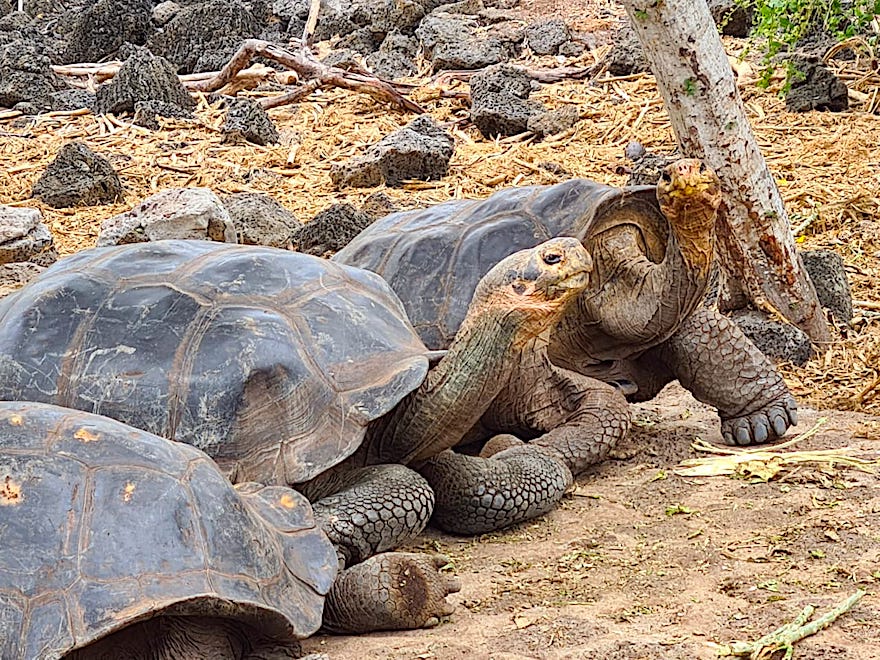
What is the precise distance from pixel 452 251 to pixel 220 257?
95cm

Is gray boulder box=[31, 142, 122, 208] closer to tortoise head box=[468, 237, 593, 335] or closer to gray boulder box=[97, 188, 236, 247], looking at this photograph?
gray boulder box=[97, 188, 236, 247]

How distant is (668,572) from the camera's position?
117 inches

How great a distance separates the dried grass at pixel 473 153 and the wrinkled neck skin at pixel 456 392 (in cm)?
282

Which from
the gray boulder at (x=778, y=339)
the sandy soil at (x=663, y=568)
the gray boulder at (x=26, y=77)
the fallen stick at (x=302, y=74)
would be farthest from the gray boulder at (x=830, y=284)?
the gray boulder at (x=26, y=77)

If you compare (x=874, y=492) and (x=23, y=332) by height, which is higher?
(x=23, y=332)

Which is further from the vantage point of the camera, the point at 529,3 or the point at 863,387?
the point at 529,3

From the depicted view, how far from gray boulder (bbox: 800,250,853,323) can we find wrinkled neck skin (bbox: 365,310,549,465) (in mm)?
2742

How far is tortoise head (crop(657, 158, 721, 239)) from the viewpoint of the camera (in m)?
3.65

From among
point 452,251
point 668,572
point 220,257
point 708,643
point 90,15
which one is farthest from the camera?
point 90,15

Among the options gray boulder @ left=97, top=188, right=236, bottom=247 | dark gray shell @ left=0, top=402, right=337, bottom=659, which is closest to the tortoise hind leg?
dark gray shell @ left=0, top=402, right=337, bottom=659

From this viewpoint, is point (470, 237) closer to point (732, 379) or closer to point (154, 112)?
point (732, 379)

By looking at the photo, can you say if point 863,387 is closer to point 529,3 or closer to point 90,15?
point 529,3

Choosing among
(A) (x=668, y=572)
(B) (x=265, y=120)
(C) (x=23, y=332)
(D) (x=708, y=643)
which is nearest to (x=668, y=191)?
(A) (x=668, y=572)

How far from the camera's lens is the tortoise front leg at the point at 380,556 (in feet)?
8.77
